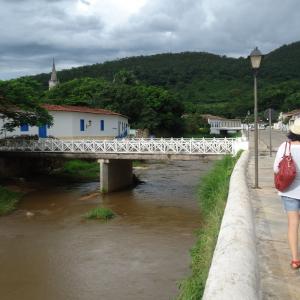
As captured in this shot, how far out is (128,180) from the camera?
2905cm

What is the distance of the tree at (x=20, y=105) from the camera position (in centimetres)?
2520

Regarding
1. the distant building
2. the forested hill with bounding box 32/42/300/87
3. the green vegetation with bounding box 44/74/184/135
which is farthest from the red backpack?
the forested hill with bounding box 32/42/300/87

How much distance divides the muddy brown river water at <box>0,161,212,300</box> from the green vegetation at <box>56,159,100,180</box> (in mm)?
5959

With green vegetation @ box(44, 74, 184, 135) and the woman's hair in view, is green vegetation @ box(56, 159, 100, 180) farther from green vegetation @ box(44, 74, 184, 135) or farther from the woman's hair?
the woman's hair

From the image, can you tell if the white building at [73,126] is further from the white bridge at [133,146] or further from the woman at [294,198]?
the woman at [294,198]

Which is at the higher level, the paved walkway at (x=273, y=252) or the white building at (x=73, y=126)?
the white building at (x=73, y=126)

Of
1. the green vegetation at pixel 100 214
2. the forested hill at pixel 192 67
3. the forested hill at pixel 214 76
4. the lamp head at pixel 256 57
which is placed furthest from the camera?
the forested hill at pixel 192 67

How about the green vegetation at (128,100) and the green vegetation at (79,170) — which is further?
the green vegetation at (128,100)

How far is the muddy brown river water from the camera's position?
11.0 metres

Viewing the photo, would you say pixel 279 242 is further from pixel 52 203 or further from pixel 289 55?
pixel 289 55

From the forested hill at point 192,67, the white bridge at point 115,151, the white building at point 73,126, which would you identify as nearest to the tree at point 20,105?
the white bridge at point 115,151

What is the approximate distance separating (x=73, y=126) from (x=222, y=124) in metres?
77.1

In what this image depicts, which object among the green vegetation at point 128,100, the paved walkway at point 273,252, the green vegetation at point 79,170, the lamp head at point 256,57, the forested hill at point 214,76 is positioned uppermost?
the forested hill at point 214,76

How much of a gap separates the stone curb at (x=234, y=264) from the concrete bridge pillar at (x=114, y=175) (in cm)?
2023
